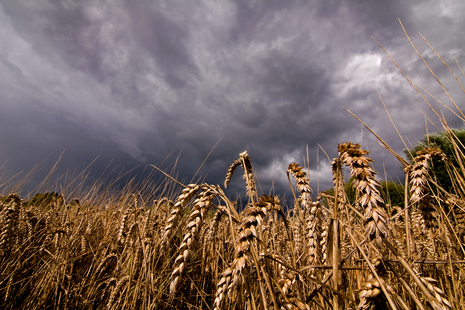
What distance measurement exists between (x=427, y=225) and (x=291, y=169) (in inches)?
38.2

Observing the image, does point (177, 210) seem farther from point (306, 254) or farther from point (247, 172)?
point (306, 254)

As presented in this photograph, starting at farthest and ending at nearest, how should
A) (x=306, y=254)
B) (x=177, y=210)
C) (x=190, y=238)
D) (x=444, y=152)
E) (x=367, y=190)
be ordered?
(x=444, y=152) → (x=306, y=254) → (x=177, y=210) → (x=190, y=238) → (x=367, y=190)

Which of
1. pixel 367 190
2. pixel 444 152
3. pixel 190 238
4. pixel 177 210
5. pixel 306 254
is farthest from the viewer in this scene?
pixel 444 152

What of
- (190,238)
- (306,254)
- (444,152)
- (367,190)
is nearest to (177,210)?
(190,238)

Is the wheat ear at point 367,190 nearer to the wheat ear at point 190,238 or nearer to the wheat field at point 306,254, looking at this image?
the wheat field at point 306,254

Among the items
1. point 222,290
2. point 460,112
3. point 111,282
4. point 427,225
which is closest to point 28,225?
Result: point 111,282

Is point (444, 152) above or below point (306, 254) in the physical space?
above

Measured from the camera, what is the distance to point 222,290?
2.80ft

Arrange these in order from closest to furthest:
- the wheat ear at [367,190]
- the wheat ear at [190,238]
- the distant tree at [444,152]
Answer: the wheat ear at [367,190] → the wheat ear at [190,238] → the distant tree at [444,152]

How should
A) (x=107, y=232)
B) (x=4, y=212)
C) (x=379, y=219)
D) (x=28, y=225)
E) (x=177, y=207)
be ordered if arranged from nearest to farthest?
(x=379, y=219) → (x=177, y=207) → (x=4, y=212) → (x=28, y=225) → (x=107, y=232)

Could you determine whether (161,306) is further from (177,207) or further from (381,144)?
(381,144)

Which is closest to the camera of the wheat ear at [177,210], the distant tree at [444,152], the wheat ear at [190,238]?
the wheat ear at [190,238]

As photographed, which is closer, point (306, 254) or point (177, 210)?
point (177, 210)

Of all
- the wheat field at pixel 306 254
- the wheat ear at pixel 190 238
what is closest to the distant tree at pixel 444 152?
the wheat field at pixel 306 254
